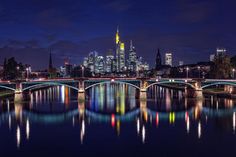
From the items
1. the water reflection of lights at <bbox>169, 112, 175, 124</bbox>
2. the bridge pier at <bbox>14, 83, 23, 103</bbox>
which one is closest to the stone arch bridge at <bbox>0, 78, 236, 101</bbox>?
the bridge pier at <bbox>14, 83, 23, 103</bbox>

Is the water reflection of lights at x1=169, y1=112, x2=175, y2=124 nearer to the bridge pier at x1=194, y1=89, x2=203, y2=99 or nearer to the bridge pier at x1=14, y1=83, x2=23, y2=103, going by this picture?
the bridge pier at x1=194, y1=89, x2=203, y2=99

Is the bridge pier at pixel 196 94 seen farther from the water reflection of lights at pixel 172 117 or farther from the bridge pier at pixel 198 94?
the water reflection of lights at pixel 172 117

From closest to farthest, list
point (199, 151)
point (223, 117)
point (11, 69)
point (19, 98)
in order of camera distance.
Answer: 1. point (199, 151)
2. point (223, 117)
3. point (19, 98)
4. point (11, 69)

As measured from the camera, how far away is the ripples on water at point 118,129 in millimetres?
43750

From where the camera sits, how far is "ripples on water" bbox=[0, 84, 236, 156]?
43750 mm

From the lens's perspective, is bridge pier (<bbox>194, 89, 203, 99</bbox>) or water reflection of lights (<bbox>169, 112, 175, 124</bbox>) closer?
water reflection of lights (<bbox>169, 112, 175, 124</bbox>)

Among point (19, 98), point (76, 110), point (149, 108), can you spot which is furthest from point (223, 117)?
point (19, 98)

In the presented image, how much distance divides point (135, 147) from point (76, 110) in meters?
34.2

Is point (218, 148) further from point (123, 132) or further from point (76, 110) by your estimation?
point (76, 110)

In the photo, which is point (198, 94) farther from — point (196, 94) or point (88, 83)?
point (88, 83)

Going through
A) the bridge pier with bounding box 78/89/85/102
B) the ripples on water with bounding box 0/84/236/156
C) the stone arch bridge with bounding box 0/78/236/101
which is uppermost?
the stone arch bridge with bounding box 0/78/236/101

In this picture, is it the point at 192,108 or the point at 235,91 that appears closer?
the point at 192,108

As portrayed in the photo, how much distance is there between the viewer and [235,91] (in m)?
101

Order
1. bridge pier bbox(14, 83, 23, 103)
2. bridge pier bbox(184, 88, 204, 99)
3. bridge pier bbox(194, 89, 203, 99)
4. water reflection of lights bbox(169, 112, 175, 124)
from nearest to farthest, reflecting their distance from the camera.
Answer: water reflection of lights bbox(169, 112, 175, 124)
bridge pier bbox(14, 83, 23, 103)
bridge pier bbox(194, 89, 203, 99)
bridge pier bbox(184, 88, 204, 99)
